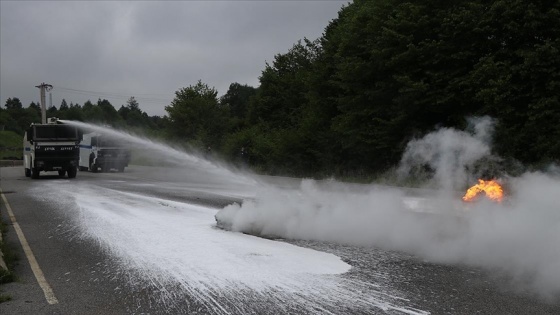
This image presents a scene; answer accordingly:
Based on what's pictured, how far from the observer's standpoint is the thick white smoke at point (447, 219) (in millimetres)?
6987

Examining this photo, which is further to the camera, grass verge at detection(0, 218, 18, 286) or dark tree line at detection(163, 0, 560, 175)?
dark tree line at detection(163, 0, 560, 175)

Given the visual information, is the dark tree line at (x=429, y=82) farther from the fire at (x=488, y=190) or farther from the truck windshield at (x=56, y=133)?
the truck windshield at (x=56, y=133)

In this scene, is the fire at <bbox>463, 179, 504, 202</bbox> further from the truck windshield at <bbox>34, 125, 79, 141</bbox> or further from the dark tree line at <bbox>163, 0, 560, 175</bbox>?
the truck windshield at <bbox>34, 125, 79, 141</bbox>

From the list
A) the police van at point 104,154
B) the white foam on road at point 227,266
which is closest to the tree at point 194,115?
the police van at point 104,154

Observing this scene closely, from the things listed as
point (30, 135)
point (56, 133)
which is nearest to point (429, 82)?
point (56, 133)

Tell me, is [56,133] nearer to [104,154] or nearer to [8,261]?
[104,154]

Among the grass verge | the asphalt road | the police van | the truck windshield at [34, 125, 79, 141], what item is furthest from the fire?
the police van

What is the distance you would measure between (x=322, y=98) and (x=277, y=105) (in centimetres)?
1830

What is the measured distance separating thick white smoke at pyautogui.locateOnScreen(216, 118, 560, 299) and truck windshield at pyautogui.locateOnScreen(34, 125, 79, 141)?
1810 centimetres

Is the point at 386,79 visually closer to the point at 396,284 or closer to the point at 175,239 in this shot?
the point at 175,239

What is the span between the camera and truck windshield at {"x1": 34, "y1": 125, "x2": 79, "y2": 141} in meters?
26.0

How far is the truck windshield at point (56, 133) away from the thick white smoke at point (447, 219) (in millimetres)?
18103

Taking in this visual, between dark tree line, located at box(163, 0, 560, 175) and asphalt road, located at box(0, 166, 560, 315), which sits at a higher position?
dark tree line, located at box(163, 0, 560, 175)

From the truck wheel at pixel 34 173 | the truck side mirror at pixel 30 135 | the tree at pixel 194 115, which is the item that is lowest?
the truck wheel at pixel 34 173
